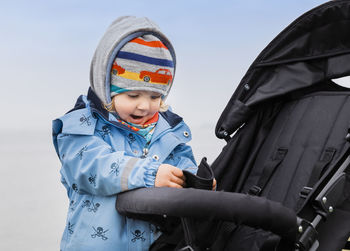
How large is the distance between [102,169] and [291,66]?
2.84 feet

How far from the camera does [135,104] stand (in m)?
1.83

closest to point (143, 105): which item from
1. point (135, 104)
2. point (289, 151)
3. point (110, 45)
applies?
point (135, 104)

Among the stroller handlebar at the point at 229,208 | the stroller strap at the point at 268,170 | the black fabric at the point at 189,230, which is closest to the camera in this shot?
the stroller handlebar at the point at 229,208

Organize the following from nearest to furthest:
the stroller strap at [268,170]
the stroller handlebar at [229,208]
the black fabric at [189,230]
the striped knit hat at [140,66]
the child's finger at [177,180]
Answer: the stroller handlebar at [229,208] < the black fabric at [189,230] < the child's finger at [177,180] < the striped knit hat at [140,66] < the stroller strap at [268,170]

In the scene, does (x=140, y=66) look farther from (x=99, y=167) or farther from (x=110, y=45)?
(x=99, y=167)

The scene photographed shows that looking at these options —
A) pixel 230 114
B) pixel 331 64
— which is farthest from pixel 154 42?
pixel 331 64

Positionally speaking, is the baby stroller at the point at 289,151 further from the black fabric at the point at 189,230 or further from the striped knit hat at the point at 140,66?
the striped knit hat at the point at 140,66

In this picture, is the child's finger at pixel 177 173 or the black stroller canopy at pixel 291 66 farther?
the black stroller canopy at pixel 291 66

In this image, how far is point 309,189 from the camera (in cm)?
174

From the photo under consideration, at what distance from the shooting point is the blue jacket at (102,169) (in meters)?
1.72

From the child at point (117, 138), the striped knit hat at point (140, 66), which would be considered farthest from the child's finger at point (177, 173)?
the striped knit hat at point (140, 66)

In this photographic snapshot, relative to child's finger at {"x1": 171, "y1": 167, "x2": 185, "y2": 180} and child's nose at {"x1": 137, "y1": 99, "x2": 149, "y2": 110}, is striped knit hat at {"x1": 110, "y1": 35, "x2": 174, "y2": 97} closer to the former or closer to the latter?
child's nose at {"x1": 137, "y1": 99, "x2": 149, "y2": 110}

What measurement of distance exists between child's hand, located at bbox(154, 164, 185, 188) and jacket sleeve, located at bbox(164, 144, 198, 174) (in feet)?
0.86

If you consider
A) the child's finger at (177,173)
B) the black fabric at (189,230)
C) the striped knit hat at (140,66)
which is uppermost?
the striped knit hat at (140,66)
